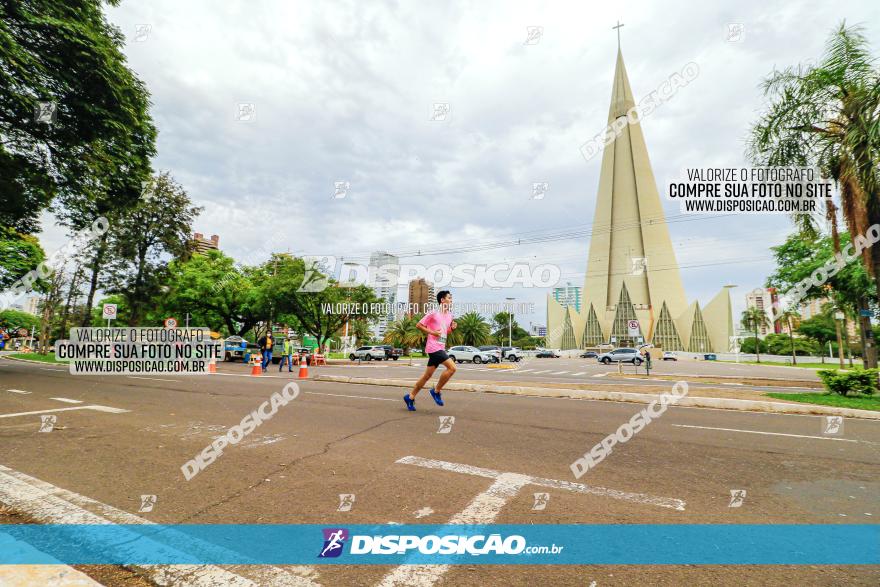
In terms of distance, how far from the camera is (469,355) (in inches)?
1465

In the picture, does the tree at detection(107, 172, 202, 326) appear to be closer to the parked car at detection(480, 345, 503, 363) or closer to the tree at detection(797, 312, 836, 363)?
the parked car at detection(480, 345, 503, 363)

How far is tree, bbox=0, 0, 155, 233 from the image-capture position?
10578 mm

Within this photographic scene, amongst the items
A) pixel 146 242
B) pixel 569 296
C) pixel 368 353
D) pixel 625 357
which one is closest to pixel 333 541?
pixel 146 242

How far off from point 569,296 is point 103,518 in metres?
109

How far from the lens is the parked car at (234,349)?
3139 cm

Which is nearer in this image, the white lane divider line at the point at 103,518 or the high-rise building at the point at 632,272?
the white lane divider line at the point at 103,518

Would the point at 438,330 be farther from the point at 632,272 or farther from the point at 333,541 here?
the point at 632,272

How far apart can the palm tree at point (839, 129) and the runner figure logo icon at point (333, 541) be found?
13.3 metres

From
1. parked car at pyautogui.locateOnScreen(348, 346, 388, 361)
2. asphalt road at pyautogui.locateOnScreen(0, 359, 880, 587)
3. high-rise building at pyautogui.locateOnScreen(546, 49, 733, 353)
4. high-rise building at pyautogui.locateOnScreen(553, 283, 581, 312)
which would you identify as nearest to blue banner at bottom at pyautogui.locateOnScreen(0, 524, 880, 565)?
Answer: asphalt road at pyautogui.locateOnScreen(0, 359, 880, 587)

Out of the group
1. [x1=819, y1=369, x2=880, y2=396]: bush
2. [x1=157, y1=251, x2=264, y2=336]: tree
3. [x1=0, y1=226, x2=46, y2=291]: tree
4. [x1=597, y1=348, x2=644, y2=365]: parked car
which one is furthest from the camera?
[x1=597, y1=348, x2=644, y2=365]: parked car

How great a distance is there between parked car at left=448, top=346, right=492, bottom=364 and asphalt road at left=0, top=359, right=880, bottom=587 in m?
29.4

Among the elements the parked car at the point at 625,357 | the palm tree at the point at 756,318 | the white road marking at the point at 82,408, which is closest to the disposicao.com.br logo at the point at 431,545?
the white road marking at the point at 82,408

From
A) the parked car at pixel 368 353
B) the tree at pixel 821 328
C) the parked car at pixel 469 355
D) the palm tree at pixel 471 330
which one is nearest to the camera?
the parked car at pixel 469 355

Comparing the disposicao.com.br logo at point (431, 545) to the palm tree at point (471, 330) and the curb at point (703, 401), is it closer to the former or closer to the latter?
the curb at point (703, 401)
